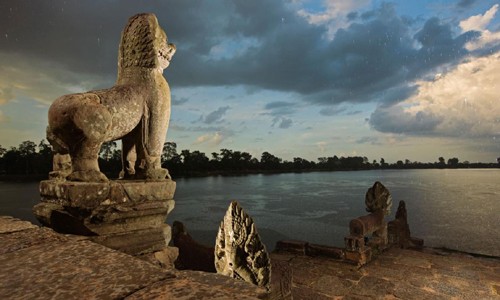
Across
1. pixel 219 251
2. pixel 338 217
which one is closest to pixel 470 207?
pixel 338 217

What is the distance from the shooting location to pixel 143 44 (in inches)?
110

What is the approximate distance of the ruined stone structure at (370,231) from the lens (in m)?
6.16

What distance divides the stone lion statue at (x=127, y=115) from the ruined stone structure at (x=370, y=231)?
483 centimetres

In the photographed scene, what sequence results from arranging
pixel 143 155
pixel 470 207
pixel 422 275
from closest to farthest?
pixel 143 155 < pixel 422 275 < pixel 470 207

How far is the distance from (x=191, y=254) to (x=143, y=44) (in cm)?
596

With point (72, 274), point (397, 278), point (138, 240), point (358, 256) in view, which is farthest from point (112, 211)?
point (358, 256)

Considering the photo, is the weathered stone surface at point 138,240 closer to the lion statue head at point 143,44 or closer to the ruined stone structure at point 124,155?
the ruined stone structure at point 124,155

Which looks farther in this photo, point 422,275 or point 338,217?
point 338,217

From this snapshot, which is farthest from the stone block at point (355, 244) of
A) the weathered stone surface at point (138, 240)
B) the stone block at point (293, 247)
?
the weathered stone surface at point (138, 240)

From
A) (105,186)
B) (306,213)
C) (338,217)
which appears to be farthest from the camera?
(306,213)

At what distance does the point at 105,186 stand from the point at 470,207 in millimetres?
82079

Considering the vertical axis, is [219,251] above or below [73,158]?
below

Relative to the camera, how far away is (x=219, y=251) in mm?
2807

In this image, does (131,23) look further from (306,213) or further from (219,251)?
(306,213)
